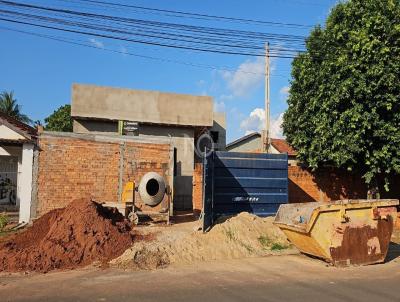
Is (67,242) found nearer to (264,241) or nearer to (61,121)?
(264,241)

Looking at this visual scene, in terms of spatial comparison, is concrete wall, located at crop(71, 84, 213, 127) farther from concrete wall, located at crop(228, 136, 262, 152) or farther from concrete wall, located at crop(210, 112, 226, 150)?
concrete wall, located at crop(228, 136, 262, 152)

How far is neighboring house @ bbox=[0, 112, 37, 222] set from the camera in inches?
589

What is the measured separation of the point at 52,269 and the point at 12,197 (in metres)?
12.1

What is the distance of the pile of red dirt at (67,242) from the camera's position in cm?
945

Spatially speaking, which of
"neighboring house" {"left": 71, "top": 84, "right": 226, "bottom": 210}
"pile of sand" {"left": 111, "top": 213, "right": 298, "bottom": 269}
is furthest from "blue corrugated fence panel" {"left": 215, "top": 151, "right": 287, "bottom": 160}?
"neighboring house" {"left": 71, "top": 84, "right": 226, "bottom": 210}

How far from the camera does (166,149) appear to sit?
57.7ft

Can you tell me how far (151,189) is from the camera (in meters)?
14.9

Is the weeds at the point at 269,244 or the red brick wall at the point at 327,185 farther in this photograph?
the red brick wall at the point at 327,185

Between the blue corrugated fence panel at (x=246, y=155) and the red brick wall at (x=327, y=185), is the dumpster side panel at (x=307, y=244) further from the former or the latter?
the red brick wall at (x=327, y=185)

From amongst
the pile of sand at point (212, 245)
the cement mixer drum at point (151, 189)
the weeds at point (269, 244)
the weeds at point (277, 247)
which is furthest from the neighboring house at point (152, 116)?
the weeds at point (277, 247)

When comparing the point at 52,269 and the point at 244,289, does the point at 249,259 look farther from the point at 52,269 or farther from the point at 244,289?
the point at 52,269

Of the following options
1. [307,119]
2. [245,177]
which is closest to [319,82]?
[307,119]

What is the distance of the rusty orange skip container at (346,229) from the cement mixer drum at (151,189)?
5.69 metres

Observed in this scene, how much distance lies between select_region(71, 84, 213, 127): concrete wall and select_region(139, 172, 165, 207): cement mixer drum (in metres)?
10.6
